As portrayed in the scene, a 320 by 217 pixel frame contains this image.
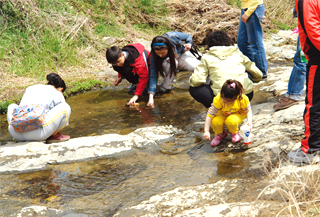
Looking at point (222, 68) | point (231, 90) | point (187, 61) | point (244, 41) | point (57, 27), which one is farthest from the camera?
point (57, 27)

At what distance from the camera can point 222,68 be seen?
349 cm

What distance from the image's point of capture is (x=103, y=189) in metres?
2.87

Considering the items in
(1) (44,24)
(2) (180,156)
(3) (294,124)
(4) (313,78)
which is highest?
(1) (44,24)

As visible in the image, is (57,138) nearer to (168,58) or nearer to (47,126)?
(47,126)

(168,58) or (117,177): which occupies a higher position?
(168,58)

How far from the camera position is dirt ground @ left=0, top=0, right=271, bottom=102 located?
594 centimetres

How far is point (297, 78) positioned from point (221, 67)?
0.93 m

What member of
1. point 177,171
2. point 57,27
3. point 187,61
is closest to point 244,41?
point 187,61

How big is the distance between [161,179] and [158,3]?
738cm

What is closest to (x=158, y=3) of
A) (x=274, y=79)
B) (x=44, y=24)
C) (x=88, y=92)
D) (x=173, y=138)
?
(x=44, y=24)

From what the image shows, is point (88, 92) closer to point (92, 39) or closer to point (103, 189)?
point (92, 39)

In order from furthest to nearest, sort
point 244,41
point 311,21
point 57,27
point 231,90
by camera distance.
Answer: point 57,27
point 244,41
point 231,90
point 311,21

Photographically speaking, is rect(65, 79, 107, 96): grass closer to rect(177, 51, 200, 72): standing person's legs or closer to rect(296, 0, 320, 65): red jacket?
rect(177, 51, 200, 72): standing person's legs

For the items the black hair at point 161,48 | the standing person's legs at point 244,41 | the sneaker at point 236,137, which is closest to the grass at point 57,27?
the black hair at point 161,48
